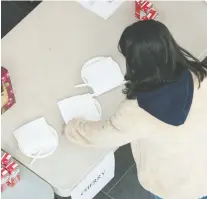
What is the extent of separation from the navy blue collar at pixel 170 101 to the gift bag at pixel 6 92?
52cm

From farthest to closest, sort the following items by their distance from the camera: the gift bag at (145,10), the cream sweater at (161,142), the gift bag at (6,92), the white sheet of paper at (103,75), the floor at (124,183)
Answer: the floor at (124,183) < the gift bag at (145,10) < the white sheet of paper at (103,75) < the gift bag at (6,92) < the cream sweater at (161,142)

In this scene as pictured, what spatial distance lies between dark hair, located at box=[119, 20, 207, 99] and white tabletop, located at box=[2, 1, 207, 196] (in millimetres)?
428

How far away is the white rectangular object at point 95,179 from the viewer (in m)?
2.01

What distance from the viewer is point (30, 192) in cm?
203

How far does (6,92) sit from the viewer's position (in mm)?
2055

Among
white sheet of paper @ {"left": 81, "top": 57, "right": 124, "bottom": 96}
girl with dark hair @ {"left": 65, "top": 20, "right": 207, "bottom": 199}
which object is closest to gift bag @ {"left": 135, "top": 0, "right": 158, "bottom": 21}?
white sheet of paper @ {"left": 81, "top": 57, "right": 124, "bottom": 96}

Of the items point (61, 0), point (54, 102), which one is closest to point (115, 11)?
point (61, 0)

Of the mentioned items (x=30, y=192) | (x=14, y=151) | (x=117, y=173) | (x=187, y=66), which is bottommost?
(x=117, y=173)

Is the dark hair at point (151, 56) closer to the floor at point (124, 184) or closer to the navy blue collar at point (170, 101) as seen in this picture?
the navy blue collar at point (170, 101)

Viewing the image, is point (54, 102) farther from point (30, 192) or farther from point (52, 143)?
point (30, 192)

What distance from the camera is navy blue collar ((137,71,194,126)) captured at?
1.68 metres

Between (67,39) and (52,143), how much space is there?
47 cm

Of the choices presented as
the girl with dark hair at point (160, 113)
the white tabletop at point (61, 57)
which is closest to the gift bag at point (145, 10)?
the white tabletop at point (61, 57)

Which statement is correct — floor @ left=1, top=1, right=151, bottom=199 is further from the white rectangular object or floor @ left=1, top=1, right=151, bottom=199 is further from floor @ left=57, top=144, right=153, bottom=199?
the white rectangular object
